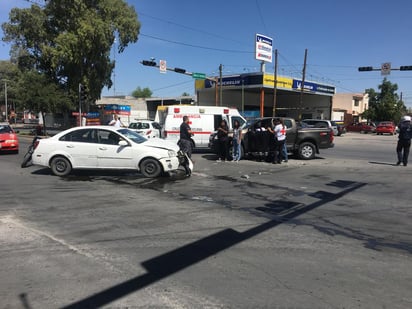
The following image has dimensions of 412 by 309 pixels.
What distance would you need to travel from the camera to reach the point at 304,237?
17.8ft

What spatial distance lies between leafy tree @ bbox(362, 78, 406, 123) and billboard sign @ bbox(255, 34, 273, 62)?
3338cm

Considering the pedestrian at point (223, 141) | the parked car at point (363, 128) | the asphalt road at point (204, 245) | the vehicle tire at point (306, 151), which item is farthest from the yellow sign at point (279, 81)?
the asphalt road at point (204, 245)

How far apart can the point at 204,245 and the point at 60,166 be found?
23.9ft

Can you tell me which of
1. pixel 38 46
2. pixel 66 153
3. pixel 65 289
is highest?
pixel 38 46

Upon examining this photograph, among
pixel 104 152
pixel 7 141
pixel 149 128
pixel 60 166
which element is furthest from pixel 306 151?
pixel 7 141

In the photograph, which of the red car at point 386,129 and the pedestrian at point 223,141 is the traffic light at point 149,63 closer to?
the pedestrian at point 223,141

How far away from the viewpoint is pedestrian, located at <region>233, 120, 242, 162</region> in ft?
47.4

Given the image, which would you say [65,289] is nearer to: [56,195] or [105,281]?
[105,281]

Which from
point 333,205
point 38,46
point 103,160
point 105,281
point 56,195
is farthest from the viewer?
point 38,46

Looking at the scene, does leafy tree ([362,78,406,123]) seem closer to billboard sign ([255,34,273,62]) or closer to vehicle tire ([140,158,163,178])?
billboard sign ([255,34,273,62])

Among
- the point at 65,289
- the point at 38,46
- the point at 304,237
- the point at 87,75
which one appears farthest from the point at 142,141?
the point at 38,46

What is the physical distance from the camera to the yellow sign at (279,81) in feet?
131

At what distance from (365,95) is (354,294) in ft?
263

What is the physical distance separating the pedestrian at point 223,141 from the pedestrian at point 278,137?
1790 millimetres
